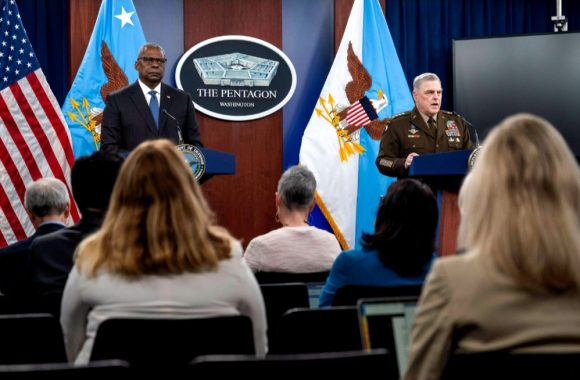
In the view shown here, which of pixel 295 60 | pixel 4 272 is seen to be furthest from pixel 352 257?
pixel 295 60

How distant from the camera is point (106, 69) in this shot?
691cm

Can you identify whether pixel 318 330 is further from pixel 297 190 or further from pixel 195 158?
pixel 195 158

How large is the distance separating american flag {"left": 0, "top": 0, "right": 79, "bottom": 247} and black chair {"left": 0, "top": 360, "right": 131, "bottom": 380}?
199 inches

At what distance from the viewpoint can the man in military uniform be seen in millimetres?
5820

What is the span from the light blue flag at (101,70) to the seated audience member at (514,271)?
540 centimetres

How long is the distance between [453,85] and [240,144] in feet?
6.78

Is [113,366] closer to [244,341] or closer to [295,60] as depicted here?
[244,341]

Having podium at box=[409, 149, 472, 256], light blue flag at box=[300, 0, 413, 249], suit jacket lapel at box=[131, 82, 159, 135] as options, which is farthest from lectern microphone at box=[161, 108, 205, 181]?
light blue flag at box=[300, 0, 413, 249]

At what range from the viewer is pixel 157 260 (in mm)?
2148

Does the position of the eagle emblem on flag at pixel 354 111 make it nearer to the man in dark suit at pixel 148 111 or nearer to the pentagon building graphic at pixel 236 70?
the pentagon building graphic at pixel 236 70

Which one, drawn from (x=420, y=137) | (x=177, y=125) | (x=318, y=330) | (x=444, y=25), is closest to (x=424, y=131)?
(x=420, y=137)

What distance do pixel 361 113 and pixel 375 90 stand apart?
9.7 inches

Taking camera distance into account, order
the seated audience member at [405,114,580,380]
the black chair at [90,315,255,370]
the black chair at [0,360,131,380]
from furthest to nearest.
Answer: the black chair at [90,315,255,370] < the seated audience member at [405,114,580,380] < the black chair at [0,360,131,380]

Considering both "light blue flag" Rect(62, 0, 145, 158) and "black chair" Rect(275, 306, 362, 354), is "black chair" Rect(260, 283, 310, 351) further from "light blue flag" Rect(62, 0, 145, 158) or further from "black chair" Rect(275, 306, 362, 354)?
"light blue flag" Rect(62, 0, 145, 158)
